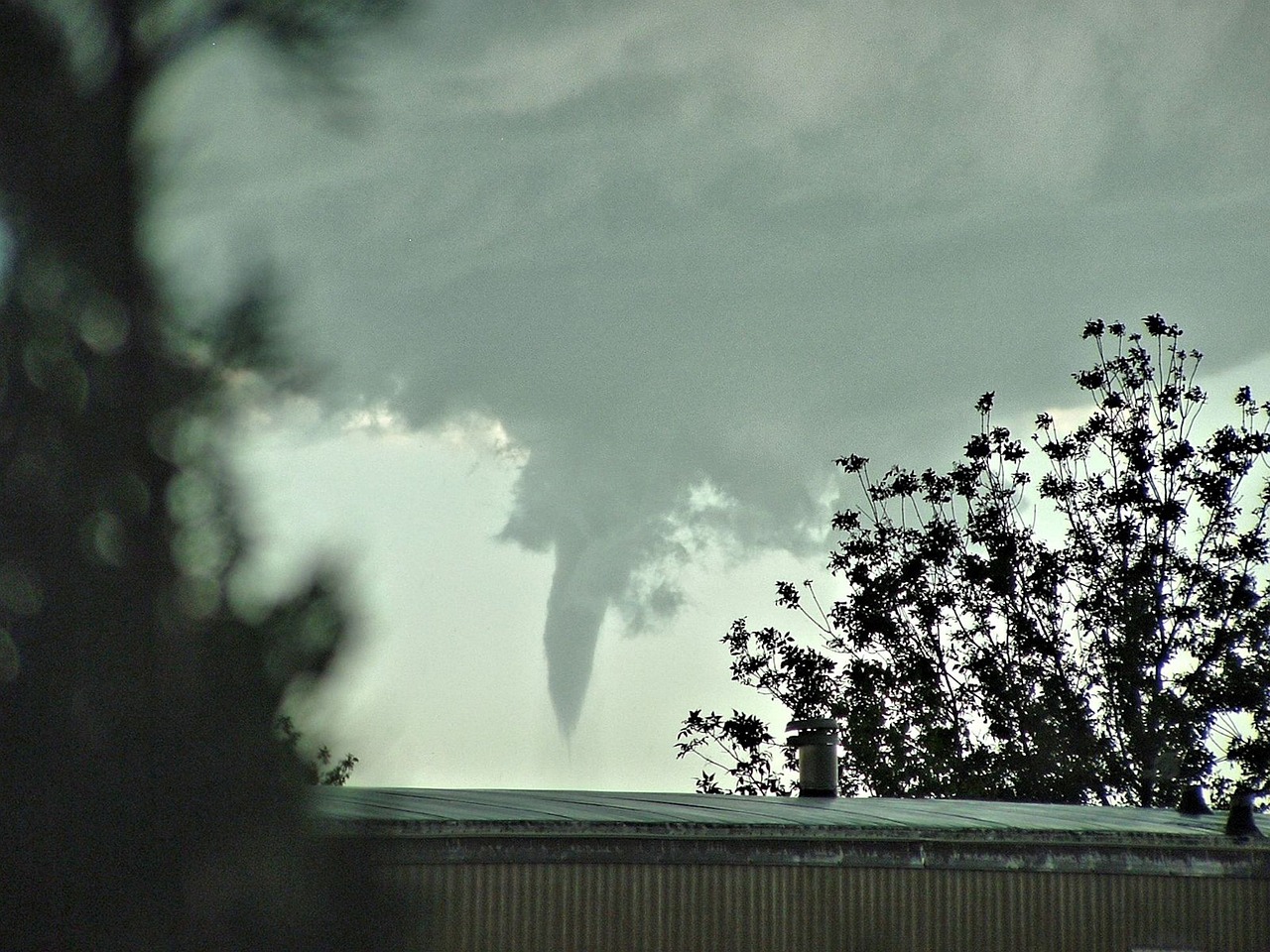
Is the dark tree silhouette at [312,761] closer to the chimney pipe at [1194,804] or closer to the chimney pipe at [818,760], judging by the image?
the chimney pipe at [818,760]

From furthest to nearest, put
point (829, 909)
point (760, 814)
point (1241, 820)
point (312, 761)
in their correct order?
point (1241, 820) → point (760, 814) → point (829, 909) → point (312, 761)

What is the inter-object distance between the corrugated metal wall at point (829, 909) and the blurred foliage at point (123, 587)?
542 cm

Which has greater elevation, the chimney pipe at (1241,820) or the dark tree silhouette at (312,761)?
the chimney pipe at (1241,820)

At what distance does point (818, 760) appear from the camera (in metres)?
14.5

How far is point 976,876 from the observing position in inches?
435

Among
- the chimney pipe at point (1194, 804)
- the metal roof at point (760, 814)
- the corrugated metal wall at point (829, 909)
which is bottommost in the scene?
the corrugated metal wall at point (829, 909)

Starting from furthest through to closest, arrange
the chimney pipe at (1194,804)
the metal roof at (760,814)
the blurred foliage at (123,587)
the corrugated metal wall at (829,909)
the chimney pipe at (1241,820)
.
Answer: the chimney pipe at (1194,804)
the chimney pipe at (1241,820)
the metal roof at (760,814)
the corrugated metal wall at (829,909)
the blurred foliage at (123,587)

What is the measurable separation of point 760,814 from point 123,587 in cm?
870

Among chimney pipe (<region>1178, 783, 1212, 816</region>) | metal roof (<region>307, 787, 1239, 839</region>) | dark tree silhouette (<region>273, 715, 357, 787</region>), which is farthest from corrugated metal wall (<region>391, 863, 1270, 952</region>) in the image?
dark tree silhouette (<region>273, 715, 357, 787</region>)

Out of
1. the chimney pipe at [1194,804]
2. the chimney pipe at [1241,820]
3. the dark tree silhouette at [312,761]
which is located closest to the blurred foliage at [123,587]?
the dark tree silhouette at [312,761]

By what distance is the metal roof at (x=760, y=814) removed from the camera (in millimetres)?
10008

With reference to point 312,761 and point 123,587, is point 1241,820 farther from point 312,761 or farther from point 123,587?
point 123,587

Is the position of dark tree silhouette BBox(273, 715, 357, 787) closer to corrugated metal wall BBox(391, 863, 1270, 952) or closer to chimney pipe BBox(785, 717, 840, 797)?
corrugated metal wall BBox(391, 863, 1270, 952)

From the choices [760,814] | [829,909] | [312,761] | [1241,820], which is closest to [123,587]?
[312,761]
